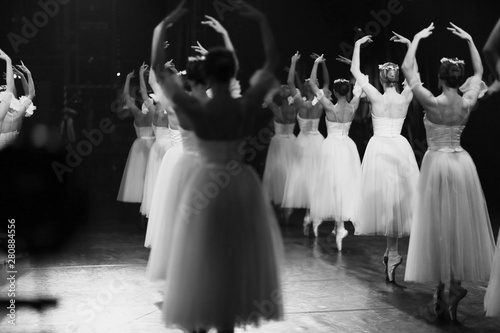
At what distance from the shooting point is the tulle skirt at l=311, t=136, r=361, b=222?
6613 millimetres

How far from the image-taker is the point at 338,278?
5.21 metres

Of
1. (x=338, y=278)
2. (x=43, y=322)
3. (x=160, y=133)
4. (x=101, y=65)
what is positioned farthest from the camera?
(x=101, y=65)

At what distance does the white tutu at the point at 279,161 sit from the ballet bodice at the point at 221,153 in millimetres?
5550

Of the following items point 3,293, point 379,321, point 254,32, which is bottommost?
point 3,293

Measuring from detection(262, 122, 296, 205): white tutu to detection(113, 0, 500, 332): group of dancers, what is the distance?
153 centimetres

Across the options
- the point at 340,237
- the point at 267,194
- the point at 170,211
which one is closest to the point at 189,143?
the point at 170,211

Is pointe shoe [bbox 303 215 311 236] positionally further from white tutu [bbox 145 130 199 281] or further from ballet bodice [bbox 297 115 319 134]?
white tutu [bbox 145 130 199 281]

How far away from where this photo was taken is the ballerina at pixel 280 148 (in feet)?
27.9

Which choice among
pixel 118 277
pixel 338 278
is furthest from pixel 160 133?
pixel 338 278

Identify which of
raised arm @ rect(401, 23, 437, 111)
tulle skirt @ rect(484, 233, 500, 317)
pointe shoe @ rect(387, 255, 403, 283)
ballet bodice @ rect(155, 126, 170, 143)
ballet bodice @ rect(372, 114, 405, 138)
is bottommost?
pointe shoe @ rect(387, 255, 403, 283)

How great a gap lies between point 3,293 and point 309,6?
6.16m

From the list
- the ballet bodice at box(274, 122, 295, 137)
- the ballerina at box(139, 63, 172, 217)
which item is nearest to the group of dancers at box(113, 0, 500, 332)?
the ballerina at box(139, 63, 172, 217)

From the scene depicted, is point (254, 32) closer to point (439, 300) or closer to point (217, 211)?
point (439, 300)

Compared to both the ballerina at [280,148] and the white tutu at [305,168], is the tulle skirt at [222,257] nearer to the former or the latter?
the white tutu at [305,168]
